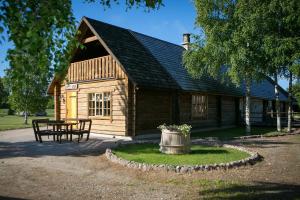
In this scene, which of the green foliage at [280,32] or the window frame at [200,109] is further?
the window frame at [200,109]

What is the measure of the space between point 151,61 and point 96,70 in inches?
135

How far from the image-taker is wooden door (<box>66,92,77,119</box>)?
21.0 m

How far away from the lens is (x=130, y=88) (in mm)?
17391

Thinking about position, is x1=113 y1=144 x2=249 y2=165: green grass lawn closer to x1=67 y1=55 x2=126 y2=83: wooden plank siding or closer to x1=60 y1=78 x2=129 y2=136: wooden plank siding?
x1=60 y1=78 x2=129 y2=136: wooden plank siding

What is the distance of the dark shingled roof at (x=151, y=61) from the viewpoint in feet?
58.2

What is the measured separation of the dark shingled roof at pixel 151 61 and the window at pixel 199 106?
0.75 m

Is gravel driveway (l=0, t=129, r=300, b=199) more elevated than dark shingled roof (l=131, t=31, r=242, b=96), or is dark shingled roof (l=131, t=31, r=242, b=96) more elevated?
dark shingled roof (l=131, t=31, r=242, b=96)

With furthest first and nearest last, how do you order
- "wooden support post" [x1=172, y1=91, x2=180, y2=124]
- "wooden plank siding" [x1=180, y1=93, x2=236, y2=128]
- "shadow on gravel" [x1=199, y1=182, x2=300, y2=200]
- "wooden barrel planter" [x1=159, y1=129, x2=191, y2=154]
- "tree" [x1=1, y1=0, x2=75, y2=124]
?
"wooden plank siding" [x1=180, y1=93, x2=236, y2=128] → "wooden support post" [x1=172, y1=91, x2=180, y2=124] → "wooden barrel planter" [x1=159, y1=129, x2=191, y2=154] → "shadow on gravel" [x1=199, y1=182, x2=300, y2=200] → "tree" [x1=1, y1=0, x2=75, y2=124]

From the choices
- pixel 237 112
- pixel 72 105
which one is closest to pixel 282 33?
pixel 237 112

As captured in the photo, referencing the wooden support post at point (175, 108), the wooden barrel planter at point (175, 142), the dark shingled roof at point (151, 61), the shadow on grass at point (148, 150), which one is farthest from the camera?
the wooden support post at point (175, 108)

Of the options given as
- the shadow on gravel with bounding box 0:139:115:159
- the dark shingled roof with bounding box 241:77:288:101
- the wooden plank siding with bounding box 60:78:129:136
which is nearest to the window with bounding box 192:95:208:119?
the dark shingled roof with bounding box 241:77:288:101

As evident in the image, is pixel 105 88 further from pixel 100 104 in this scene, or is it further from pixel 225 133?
pixel 225 133

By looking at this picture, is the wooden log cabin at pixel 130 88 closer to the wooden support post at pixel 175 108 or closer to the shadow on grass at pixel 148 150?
the wooden support post at pixel 175 108

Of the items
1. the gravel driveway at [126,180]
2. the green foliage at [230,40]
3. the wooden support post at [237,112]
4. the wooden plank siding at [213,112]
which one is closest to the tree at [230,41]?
the green foliage at [230,40]
